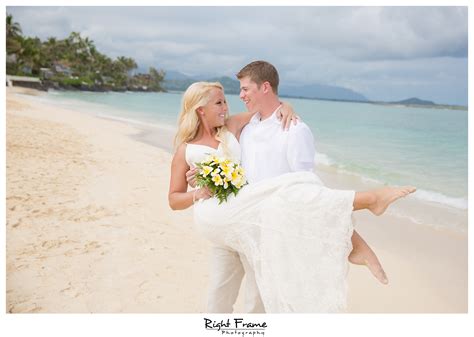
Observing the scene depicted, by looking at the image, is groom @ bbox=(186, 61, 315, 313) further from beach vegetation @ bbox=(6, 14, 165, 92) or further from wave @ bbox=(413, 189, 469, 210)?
beach vegetation @ bbox=(6, 14, 165, 92)

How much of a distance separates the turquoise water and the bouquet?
4.66 m

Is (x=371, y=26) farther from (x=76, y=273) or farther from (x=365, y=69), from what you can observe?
(x=76, y=273)

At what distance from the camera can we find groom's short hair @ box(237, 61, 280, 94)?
2.71m

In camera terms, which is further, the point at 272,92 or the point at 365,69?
the point at 365,69

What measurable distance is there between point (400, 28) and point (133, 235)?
10.9 feet

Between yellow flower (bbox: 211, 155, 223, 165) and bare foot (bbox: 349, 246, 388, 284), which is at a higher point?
yellow flower (bbox: 211, 155, 223, 165)

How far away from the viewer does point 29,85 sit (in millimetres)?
17562

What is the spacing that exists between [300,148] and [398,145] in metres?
11.2

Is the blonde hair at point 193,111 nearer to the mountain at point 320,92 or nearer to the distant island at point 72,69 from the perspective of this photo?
the mountain at point 320,92

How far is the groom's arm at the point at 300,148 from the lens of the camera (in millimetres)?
2617

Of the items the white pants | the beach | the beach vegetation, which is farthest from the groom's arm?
the beach vegetation

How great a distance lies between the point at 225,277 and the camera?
2.77m
